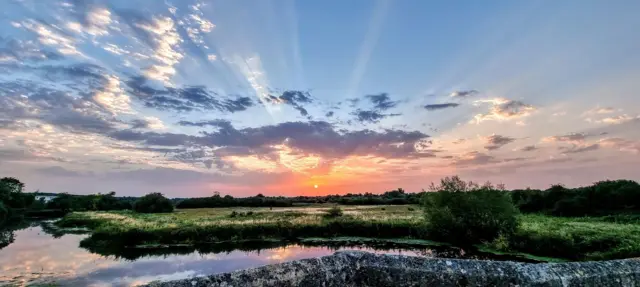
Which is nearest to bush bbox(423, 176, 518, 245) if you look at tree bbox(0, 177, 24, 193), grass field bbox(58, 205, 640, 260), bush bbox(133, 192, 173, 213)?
grass field bbox(58, 205, 640, 260)

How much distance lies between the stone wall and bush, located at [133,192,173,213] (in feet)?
272

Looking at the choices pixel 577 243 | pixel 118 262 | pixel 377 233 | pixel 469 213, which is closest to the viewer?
pixel 577 243

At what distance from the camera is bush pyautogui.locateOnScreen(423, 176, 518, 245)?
35656 millimetres

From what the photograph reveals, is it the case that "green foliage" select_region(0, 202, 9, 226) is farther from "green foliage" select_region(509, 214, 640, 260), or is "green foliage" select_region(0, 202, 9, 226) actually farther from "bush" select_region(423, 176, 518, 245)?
"green foliage" select_region(509, 214, 640, 260)

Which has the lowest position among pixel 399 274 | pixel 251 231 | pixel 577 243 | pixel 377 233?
pixel 577 243

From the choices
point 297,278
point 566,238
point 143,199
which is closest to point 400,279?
point 297,278

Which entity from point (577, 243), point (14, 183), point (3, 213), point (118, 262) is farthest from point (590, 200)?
point (14, 183)

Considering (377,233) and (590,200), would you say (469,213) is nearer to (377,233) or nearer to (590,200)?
(377,233)

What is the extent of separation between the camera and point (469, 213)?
3684 centimetres

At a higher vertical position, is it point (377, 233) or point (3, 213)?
point (3, 213)

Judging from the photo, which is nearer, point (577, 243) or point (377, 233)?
point (577, 243)

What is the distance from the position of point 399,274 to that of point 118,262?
104 ft

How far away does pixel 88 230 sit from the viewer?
51.1 metres

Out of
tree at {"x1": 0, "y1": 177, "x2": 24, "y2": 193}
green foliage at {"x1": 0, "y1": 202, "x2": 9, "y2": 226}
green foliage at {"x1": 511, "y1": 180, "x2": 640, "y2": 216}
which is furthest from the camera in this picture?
tree at {"x1": 0, "y1": 177, "x2": 24, "y2": 193}
